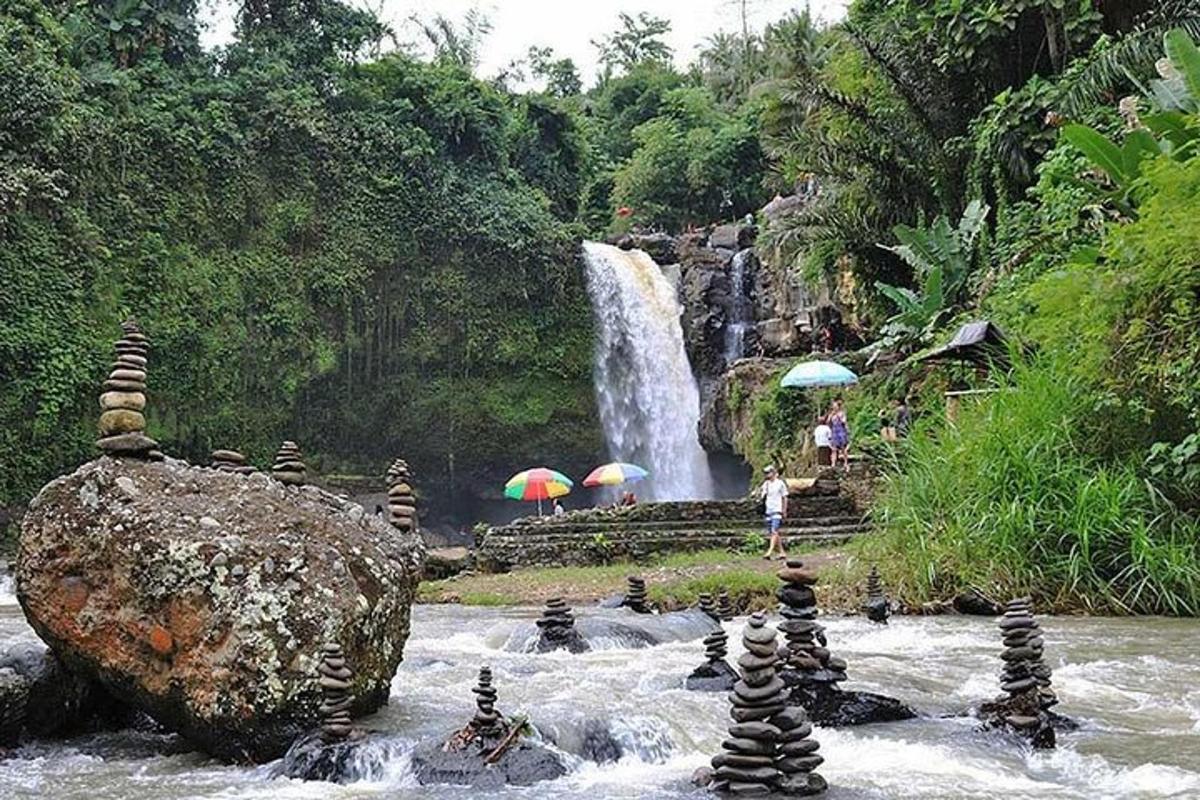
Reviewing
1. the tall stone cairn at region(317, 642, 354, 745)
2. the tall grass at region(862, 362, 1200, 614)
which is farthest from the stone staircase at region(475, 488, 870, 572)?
the tall stone cairn at region(317, 642, 354, 745)

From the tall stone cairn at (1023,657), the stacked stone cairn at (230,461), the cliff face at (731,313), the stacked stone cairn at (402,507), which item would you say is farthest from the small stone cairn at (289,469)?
the cliff face at (731,313)

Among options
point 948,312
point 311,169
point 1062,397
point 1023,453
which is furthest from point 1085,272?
point 311,169

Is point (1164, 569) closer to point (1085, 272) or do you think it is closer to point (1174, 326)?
point (1174, 326)

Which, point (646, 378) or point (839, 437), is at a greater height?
point (646, 378)

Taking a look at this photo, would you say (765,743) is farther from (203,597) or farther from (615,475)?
(615,475)

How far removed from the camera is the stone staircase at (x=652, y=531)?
1652 centimetres

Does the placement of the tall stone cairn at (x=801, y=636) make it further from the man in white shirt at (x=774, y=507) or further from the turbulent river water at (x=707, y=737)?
the man in white shirt at (x=774, y=507)

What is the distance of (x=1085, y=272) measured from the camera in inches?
426

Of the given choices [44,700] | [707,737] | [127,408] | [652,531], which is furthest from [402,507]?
[652,531]

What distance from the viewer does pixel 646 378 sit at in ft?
96.5

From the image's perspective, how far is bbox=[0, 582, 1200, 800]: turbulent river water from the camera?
448cm

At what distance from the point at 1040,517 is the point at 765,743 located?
645 centimetres

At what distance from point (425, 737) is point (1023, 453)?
703 cm

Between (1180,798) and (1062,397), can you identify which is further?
(1062,397)
